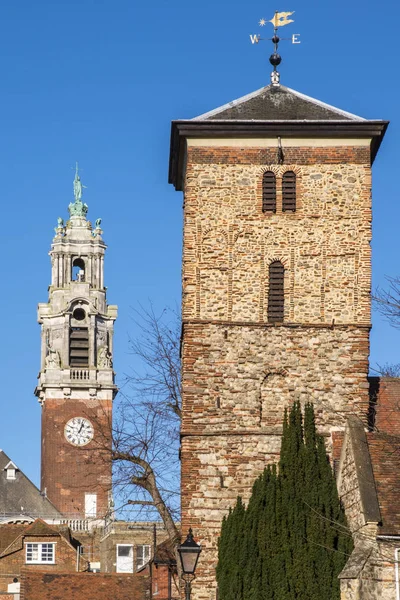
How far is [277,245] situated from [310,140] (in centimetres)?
277

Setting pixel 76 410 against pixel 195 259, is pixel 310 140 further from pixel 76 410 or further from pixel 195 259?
pixel 76 410

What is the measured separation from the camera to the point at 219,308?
40.1 meters

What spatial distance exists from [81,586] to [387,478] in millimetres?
20021

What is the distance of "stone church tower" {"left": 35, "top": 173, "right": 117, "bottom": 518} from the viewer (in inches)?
3848

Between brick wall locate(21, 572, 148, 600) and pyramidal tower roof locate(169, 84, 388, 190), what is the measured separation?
1806 centimetres

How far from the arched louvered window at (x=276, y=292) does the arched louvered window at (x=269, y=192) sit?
139cm

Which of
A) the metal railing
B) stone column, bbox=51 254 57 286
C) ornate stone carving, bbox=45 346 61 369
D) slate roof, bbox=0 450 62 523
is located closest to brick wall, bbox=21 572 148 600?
slate roof, bbox=0 450 62 523

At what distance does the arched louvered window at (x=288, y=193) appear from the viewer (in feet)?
134

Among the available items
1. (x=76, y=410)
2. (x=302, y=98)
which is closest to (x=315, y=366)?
(x=302, y=98)

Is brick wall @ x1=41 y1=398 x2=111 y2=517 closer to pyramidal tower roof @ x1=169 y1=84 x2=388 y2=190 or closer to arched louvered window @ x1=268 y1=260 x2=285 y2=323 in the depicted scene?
pyramidal tower roof @ x1=169 y1=84 x2=388 y2=190

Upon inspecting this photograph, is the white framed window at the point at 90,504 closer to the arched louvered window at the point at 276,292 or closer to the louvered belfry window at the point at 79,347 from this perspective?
the louvered belfry window at the point at 79,347

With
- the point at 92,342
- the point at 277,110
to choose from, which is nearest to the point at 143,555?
the point at 92,342

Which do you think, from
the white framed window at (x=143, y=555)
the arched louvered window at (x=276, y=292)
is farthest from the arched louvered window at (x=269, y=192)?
the white framed window at (x=143, y=555)

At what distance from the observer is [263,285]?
40344 mm
